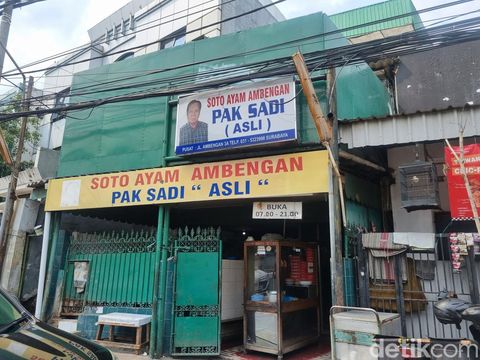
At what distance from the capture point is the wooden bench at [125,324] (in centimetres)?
746

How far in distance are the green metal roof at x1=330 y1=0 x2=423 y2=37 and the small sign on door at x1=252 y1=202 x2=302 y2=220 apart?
1011cm

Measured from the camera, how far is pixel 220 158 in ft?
25.9

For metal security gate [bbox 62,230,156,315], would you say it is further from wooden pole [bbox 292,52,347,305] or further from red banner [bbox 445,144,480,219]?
red banner [bbox 445,144,480,219]

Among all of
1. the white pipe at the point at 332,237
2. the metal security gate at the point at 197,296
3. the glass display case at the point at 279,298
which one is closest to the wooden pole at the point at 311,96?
the white pipe at the point at 332,237

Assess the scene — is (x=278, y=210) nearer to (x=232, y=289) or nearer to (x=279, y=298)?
(x=279, y=298)

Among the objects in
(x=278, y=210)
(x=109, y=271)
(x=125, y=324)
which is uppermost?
(x=278, y=210)

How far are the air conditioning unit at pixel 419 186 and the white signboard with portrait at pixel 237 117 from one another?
208 centimetres

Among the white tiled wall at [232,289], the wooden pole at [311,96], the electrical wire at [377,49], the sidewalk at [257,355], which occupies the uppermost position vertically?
the electrical wire at [377,49]

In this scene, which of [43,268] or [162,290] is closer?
[162,290]

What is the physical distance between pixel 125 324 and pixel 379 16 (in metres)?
14.6

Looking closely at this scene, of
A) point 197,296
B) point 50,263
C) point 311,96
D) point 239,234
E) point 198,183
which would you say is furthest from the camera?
point 239,234

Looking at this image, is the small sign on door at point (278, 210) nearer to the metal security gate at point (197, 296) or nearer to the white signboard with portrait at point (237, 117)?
the metal security gate at point (197, 296)

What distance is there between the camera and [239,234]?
12.5 m

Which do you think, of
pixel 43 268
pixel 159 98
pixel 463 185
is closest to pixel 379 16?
pixel 159 98
